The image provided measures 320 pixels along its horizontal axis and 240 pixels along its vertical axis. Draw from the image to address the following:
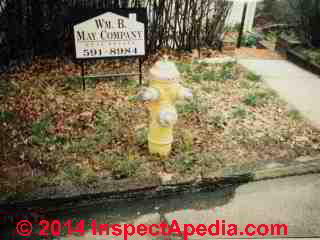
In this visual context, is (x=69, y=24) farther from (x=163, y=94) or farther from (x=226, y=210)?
(x=226, y=210)

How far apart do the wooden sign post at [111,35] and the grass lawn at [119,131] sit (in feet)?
1.90

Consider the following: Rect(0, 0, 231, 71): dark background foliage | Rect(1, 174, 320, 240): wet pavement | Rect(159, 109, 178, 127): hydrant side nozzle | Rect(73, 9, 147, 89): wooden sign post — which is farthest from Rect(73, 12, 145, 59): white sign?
Rect(1, 174, 320, 240): wet pavement

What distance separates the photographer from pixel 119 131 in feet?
14.4

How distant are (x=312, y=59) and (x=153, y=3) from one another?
3202mm

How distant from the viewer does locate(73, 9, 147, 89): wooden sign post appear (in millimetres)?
5004

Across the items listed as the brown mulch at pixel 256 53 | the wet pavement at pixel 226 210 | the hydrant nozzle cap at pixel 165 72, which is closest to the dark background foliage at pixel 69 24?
the brown mulch at pixel 256 53

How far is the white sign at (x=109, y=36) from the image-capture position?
5.00m

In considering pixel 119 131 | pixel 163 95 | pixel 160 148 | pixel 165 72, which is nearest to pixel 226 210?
pixel 160 148

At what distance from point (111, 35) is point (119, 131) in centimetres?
159

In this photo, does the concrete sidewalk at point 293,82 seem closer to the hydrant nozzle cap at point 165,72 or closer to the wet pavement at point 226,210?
the wet pavement at point 226,210

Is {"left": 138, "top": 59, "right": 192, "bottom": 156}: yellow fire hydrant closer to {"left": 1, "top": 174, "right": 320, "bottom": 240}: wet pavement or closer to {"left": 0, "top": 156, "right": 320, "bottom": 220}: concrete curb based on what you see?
{"left": 0, "top": 156, "right": 320, "bottom": 220}: concrete curb

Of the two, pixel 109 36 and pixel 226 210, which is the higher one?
pixel 109 36

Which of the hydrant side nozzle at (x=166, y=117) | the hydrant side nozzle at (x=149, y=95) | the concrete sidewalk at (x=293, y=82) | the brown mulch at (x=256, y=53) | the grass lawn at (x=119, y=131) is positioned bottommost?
the grass lawn at (x=119, y=131)

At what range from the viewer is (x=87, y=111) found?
482 cm
